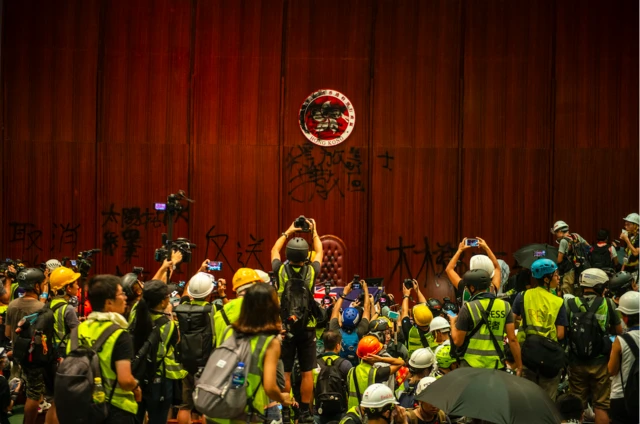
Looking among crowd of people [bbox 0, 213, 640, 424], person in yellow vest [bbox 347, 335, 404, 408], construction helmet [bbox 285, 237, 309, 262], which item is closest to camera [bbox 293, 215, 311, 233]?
crowd of people [bbox 0, 213, 640, 424]

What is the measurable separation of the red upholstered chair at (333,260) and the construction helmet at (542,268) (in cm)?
670

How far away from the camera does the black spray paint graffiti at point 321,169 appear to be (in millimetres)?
12680

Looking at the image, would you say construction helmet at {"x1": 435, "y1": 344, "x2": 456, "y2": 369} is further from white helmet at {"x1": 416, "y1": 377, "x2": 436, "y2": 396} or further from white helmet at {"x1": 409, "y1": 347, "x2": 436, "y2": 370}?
white helmet at {"x1": 416, "y1": 377, "x2": 436, "y2": 396}

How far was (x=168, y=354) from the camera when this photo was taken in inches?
211

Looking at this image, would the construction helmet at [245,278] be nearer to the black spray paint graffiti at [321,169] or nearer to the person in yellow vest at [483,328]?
the person in yellow vest at [483,328]

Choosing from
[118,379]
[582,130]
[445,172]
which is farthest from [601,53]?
[118,379]

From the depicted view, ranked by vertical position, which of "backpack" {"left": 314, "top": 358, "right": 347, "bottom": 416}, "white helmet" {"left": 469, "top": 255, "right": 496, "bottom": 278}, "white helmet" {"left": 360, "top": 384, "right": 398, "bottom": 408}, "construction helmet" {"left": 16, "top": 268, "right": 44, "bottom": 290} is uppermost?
"white helmet" {"left": 469, "top": 255, "right": 496, "bottom": 278}

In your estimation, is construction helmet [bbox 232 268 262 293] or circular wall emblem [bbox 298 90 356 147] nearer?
construction helmet [bbox 232 268 262 293]

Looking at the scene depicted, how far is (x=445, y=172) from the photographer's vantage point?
500 inches

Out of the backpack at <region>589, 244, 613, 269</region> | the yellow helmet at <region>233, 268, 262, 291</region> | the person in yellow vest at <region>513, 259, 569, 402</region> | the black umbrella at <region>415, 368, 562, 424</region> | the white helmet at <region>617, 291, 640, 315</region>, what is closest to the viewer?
the black umbrella at <region>415, 368, 562, 424</region>

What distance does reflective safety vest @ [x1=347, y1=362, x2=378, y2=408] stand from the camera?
5203 millimetres

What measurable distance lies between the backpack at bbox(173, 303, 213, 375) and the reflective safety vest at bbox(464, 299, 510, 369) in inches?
78.0

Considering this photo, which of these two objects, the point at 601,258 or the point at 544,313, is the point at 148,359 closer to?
the point at 544,313

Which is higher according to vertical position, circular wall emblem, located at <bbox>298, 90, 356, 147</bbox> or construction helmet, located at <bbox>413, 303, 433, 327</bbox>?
circular wall emblem, located at <bbox>298, 90, 356, 147</bbox>
